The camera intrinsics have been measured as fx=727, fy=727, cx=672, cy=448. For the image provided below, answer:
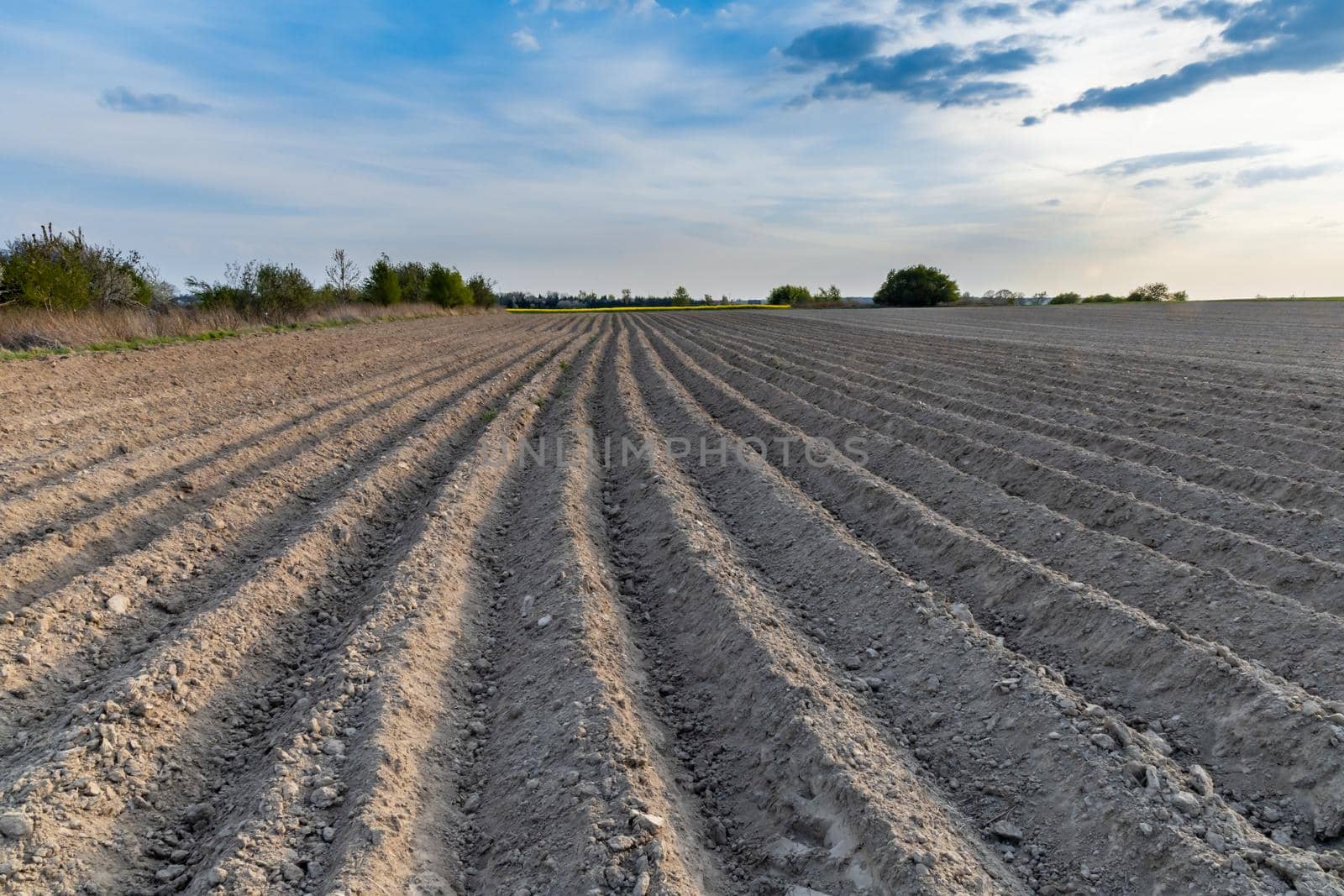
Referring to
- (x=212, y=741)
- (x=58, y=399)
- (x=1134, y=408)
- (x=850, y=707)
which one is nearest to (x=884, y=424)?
(x=1134, y=408)

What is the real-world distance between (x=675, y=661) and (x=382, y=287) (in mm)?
43570

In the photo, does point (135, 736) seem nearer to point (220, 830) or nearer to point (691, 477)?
point (220, 830)

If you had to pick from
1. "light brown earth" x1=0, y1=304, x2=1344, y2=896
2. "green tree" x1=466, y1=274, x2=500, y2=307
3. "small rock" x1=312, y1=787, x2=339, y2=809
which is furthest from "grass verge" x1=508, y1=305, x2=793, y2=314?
"small rock" x1=312, y1=787, x2=339, y2=809

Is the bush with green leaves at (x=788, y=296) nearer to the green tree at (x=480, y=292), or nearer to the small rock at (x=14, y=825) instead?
the green tree at (x=480, y=292)

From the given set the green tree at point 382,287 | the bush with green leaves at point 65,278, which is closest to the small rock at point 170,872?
the bush with green leaves at point 65,278

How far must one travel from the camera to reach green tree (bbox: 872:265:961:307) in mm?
66562

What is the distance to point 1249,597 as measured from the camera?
385 cm

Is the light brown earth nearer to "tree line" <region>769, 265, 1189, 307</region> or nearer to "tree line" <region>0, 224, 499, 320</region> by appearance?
"tree line" <region>0, 224, 499, 320</region>

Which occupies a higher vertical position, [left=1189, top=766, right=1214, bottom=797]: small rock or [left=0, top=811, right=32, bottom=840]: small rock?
[left=0, top=811, right=32, bottom=840]: small rock

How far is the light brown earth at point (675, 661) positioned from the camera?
96.9 inches

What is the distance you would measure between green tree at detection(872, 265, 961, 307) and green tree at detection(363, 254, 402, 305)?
44748mm

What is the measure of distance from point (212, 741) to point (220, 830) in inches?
24.0

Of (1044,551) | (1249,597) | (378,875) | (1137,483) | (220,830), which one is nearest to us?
(378,875)

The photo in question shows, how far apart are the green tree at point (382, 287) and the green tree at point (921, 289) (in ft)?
147
